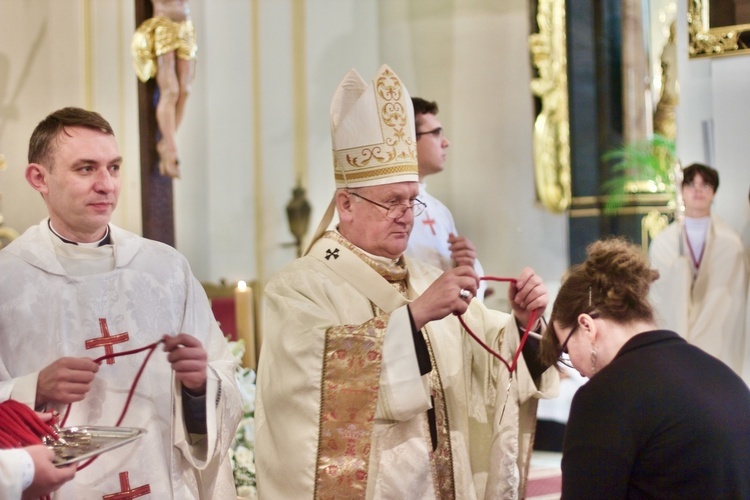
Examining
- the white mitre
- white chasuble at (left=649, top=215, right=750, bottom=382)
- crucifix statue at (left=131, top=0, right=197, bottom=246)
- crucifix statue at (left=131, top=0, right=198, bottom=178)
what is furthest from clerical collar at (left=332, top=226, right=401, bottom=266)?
white chasuble at (left=649, top=215, right=750, bottom=382)

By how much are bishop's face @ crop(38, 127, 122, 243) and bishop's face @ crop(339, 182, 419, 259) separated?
897 millimetres

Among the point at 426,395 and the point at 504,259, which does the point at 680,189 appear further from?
the point at 426,395

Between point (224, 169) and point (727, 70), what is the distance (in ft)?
12.3

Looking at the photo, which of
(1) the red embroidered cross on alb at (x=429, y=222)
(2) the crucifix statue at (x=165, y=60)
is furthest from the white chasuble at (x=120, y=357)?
(2) the crucifix statue at (x=165, y=60)

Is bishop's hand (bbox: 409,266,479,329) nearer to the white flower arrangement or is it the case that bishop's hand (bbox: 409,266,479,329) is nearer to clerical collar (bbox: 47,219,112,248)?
clerical collar (bbox: 47,219,112,248)

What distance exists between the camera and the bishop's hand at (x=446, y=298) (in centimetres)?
309

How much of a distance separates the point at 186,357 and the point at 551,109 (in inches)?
245

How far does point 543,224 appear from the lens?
8578 millimetres

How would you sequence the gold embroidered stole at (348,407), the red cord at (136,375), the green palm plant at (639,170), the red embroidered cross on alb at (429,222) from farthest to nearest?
1. the green palm plant at (639,170)
2. the red embroidered cross on alb at (429,222)
3. the gold embroidered stole at (348,407)
4. the red cord at (136,375)

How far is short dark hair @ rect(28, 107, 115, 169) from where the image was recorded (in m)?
2.94

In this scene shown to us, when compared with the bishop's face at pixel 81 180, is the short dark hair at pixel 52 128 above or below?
above

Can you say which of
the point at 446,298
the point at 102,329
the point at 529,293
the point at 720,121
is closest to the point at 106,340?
the point at 102,329

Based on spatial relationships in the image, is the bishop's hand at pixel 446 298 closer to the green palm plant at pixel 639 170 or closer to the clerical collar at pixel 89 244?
the clerical collar at pixel 89 244

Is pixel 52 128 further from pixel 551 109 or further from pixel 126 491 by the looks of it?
pixel 551 109
